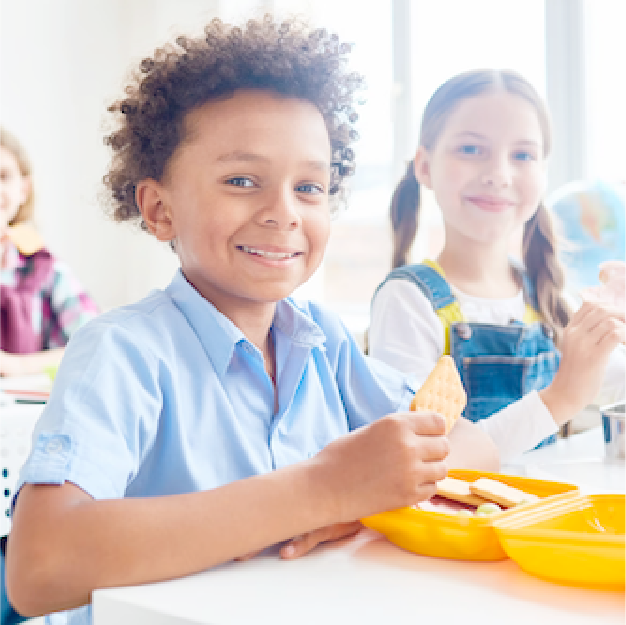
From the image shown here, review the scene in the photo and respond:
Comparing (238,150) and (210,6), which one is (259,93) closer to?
(238,150)

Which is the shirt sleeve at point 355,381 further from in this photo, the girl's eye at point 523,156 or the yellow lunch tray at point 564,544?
the girl's eye at point 523,156

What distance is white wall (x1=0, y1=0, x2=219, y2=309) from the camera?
2.76m

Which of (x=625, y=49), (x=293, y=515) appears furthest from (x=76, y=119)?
(x=293, y=515)

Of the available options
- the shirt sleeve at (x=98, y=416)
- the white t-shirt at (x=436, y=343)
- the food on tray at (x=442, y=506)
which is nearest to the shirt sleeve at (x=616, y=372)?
the white t-shirt at (x=436, y=343)

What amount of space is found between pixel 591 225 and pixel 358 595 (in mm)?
906

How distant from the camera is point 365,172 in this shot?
2631 millimetres

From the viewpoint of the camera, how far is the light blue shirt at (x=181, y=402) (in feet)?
1.94

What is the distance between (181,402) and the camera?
2.28 feet

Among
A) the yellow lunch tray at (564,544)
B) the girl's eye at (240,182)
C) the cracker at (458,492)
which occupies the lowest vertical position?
the cracker at (458,492)

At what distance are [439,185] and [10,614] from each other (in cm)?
98

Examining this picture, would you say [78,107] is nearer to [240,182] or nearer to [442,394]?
[240,182]

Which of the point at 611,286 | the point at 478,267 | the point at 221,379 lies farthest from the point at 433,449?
the point at 478,267

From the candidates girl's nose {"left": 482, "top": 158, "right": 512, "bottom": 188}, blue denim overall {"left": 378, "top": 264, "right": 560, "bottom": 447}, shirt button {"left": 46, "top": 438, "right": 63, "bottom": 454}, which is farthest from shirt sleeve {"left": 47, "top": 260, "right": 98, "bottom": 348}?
shirt button {"left": 46, "top": 438, "right": 63, "bottom": 454}

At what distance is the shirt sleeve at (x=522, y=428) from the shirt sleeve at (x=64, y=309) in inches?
64.9
